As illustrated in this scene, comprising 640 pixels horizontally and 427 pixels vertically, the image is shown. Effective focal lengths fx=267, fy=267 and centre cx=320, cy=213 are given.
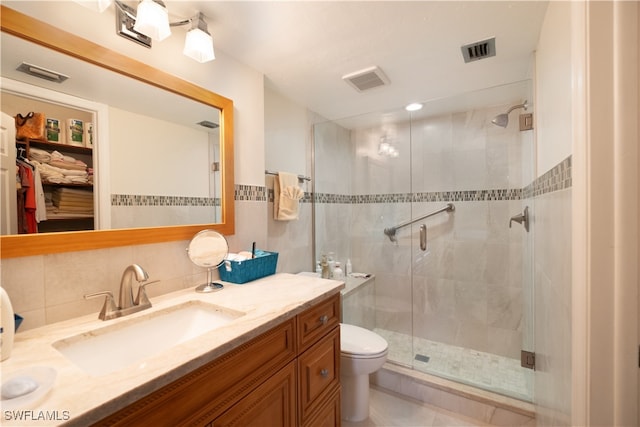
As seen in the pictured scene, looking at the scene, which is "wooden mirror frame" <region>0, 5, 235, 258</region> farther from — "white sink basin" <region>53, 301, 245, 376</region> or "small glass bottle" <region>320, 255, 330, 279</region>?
"small glass bottle" <region>320, 255, 330, 279</region>

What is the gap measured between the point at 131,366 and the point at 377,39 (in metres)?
1.67

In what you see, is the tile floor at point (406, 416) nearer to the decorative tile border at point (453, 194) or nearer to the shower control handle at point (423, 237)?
the shower control handle at point (423, 237)

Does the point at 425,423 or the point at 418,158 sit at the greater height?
the point at 418,158

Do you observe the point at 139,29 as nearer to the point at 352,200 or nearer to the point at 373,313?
the point at 352,200

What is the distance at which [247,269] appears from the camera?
137 cm

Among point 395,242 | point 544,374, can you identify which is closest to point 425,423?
point 544,374

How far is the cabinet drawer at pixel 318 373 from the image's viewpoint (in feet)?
3.46

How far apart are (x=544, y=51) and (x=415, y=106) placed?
1.02 meters

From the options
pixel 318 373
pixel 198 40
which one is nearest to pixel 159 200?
pixel 198 40

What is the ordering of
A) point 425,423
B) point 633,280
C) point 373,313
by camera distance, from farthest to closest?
1. point 373,313
2. point 425,423
3. point 633,280

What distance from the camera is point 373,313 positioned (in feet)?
8.57

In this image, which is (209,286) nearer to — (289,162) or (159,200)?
(159,200)

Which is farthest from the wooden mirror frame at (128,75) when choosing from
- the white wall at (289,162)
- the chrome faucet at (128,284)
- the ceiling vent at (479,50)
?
the ceiling vent at (479,50)

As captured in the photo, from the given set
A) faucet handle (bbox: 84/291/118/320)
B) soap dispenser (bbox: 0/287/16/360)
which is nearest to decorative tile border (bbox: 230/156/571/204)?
faucet handle (bbox: 84/291/118/320)
